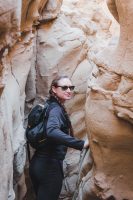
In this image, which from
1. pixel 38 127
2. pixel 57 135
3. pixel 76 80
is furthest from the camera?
pixel 76 80

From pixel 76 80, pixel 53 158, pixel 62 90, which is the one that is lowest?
pixel 53 158

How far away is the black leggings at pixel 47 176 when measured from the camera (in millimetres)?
3889

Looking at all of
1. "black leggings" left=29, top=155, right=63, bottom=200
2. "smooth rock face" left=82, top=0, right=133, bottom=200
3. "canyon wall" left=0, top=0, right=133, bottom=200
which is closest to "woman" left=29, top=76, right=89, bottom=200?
"black leggings" left=29, top=155, right=63, bottom=200

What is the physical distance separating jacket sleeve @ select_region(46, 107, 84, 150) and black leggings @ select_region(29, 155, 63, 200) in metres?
0.26

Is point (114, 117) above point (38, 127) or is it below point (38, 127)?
above

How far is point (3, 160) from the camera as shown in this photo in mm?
3484

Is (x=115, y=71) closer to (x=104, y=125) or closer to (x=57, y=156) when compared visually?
(x=104, y=125)

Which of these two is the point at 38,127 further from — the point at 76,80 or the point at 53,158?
the point at 76,80

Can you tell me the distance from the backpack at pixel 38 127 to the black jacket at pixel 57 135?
0.06 meters

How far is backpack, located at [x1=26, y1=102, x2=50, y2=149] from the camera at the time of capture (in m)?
3.82

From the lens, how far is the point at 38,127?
12.7 ft

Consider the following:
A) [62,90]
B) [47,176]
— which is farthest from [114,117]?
[47,176]

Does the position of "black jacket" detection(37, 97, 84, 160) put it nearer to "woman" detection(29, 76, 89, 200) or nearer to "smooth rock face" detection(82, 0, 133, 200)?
"woman" detection(29, 76, 89, 200)

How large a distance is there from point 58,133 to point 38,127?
38cm
